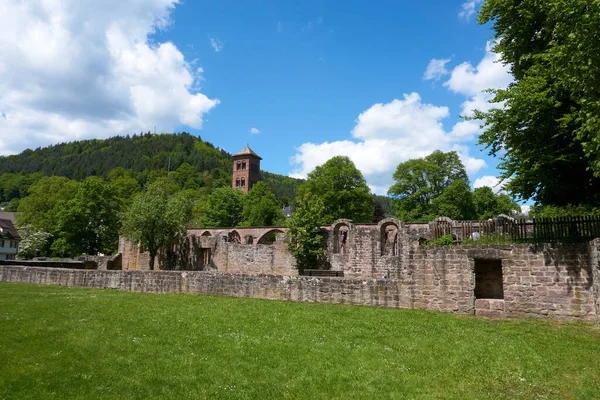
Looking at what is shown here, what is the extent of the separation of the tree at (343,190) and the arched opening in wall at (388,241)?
1899 cm

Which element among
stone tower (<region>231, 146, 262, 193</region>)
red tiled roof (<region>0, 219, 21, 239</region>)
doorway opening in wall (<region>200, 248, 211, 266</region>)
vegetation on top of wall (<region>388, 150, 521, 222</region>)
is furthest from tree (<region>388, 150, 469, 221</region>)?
red tiled roof (<region>0, 219, 21, 239</region>)

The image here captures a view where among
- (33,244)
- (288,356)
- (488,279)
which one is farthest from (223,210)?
(288,356)

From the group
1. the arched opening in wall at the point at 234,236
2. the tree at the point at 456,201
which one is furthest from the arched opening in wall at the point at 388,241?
the arched opening in wall at the point at 234,236

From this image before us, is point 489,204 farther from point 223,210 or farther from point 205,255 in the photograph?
point 205,255

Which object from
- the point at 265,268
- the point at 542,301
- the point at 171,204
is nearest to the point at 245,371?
the point at 542,301

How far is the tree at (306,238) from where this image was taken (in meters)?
28.0

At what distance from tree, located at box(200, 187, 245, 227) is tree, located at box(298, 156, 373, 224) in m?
16.9

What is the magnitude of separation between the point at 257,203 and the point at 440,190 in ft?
86.4

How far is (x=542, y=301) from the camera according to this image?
1214cm

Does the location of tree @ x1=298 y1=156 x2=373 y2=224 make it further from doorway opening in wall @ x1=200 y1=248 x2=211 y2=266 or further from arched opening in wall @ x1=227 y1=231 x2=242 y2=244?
doorway opening in wall @ x1=200 y1=248 x2=211 y2=266

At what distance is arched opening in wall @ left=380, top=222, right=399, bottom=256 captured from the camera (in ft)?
82.7

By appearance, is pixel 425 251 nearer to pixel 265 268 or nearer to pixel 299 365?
pixel 299 365

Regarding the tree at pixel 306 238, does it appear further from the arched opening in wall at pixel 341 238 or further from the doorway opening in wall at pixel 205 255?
the doorway opening in wall at pixel 205 255

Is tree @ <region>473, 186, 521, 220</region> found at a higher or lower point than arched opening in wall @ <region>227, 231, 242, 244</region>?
higher
